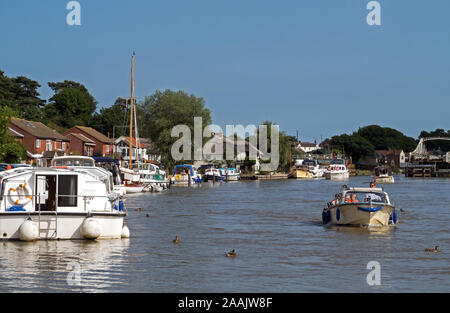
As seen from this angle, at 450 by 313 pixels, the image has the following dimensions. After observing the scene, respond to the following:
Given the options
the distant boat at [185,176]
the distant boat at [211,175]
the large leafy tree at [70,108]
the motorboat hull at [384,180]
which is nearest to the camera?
the distant boat at [185,176]

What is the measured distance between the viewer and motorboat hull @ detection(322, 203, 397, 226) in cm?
3406

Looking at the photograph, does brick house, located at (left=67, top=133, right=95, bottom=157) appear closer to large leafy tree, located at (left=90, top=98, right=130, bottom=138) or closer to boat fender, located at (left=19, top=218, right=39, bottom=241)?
large leafy tree, located at (left=90, top=98, right=130, bottom=138)

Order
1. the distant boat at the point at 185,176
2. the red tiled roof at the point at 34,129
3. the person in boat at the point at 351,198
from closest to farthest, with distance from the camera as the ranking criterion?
the person in boat at the point at 351,198 → the distant boat at the point at 185,176 → the red tiled roof at the point at 34,129

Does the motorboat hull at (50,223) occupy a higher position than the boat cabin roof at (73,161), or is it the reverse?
the boat cabin roof at (73,161)

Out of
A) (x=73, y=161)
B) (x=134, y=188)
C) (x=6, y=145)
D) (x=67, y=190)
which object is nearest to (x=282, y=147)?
(x=134, y=188)

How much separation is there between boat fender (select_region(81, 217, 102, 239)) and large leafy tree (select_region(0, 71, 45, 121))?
103 metres

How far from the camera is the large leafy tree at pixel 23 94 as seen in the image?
131500mm

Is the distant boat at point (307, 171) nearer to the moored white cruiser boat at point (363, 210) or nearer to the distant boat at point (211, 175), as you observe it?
the distant boat at point (211, 175)

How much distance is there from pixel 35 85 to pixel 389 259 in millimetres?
137542

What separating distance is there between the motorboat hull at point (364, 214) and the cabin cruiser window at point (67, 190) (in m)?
13.2

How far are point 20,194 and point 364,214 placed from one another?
52.1 feet

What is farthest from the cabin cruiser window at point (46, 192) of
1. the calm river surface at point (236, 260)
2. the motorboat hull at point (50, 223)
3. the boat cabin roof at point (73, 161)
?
the boat cabin roof at point (73, 161)

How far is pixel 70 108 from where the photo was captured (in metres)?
165
